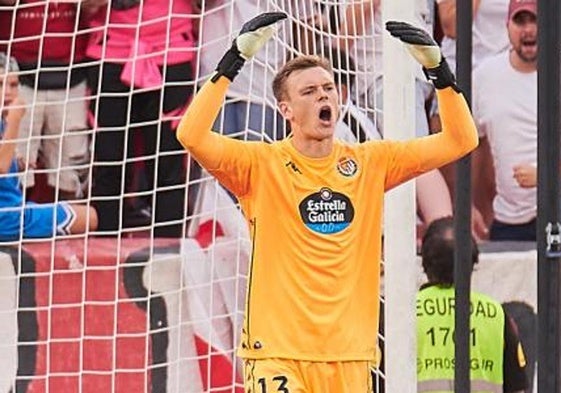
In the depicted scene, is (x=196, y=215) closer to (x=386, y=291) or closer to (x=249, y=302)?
(x=386, y=291)

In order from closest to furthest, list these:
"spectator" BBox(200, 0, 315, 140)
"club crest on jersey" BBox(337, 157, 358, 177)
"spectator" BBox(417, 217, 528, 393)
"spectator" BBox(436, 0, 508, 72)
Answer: "club crest on jersey" BBox(337, 157, 358, 177)
"spectator" BBox(417, 217, 528, 393)
"spectator" BBox(200, 0, 315, 140)
"spectator" BBox(436, 0, 508, 72)

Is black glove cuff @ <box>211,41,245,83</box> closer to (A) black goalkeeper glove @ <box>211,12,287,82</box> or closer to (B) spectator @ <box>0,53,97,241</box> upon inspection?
(A) black goalkeeper glove @ <box>211,12,287,82</box>

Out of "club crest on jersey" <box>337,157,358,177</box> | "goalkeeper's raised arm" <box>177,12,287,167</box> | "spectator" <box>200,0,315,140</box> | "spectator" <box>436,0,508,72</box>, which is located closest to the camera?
"goalkeeper's raised arm" <box>177,12,287,167</box>

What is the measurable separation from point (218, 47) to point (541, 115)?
8.71ft

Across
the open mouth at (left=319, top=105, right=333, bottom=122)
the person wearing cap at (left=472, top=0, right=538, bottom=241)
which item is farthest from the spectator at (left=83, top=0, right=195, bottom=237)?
the open mouth at (left=319, top=105, right=333, bottom=122)

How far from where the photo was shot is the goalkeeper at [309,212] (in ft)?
A: 18.5

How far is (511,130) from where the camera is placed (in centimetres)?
880

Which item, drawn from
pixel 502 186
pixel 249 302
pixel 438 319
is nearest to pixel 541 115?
pixel 249 302

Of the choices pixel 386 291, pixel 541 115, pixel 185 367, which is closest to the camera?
pixel 541 115

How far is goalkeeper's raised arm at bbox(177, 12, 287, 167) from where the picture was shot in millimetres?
5566

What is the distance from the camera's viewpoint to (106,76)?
8250 mm

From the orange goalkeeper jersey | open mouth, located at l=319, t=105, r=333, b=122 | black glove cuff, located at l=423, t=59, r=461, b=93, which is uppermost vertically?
black glove cuff, located at l=423, t=59, r=461, b=93

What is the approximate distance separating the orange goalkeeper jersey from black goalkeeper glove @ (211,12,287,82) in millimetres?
56

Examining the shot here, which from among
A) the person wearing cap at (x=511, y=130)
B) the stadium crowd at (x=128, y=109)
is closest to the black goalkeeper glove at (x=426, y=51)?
the stadium crowd at (x=128, y=109)
